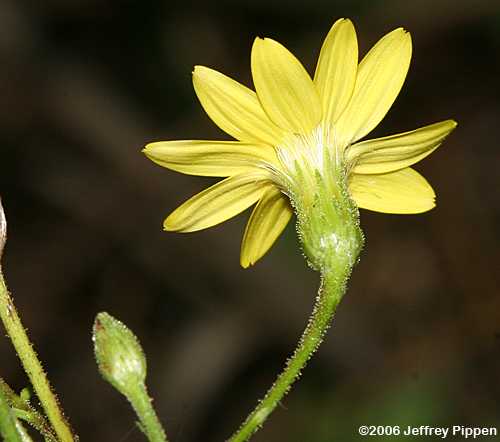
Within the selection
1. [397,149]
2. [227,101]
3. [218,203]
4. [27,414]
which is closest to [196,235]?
[218,203]

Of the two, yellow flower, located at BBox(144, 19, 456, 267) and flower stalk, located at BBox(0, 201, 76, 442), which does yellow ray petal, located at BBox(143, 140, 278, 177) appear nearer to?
yellow flower, located at BBox(144, 19, 456, 267)

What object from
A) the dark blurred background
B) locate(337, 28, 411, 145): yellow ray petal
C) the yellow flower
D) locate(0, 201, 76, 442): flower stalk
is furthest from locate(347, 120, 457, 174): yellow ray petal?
the dark blurred background

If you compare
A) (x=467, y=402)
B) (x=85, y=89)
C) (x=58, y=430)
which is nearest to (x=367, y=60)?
(x=58, y=430)

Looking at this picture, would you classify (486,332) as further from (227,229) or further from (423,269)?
(227,229)

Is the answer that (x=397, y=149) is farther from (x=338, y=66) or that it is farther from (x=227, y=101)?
(x=227, y=101)

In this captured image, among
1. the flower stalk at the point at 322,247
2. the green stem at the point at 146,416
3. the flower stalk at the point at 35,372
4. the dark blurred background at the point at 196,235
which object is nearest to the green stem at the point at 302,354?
the flower stalk at the point at 322,247

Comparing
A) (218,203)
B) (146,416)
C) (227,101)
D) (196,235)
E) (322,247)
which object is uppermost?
(227,101)

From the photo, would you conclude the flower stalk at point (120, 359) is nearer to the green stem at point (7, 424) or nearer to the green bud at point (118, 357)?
the green bud at point (118, 357)
